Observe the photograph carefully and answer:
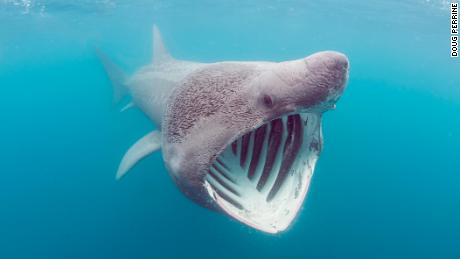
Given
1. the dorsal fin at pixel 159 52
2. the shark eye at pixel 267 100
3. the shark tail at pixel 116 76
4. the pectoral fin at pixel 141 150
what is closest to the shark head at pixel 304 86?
the shark eye at pixel 267 100

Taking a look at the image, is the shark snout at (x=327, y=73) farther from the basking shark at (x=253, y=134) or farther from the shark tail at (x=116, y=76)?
the shark tail at (x=116, y=76)

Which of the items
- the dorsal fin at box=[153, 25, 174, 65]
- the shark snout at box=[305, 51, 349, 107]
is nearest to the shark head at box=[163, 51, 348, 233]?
the shark snout at box=[305, 51, 349, 107]

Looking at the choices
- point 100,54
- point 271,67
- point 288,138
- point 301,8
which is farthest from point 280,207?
point 301,8

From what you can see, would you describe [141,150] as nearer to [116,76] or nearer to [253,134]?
[253,134]

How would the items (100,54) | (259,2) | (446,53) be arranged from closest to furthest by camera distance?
(100,54) < (259,2) < (446,53)

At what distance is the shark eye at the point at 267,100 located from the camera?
7.11 ft

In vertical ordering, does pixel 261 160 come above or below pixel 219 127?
below

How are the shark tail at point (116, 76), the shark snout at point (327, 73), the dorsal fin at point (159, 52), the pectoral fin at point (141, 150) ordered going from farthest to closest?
the shark tail at point (116, 76)
the dorsal fin at point (159, 52)
the pectoral fin at point (141, 150)
the shark snout at point (327, 73)

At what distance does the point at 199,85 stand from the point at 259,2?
26.7 m

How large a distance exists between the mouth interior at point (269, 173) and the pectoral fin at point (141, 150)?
7.93 ft

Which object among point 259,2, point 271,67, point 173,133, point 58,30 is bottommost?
point 58,30

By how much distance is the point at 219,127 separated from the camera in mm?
2301

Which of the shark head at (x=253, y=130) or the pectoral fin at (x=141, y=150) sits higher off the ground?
the shark head at (x=253, y=130)

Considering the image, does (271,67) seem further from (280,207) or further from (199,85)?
(280,207)
